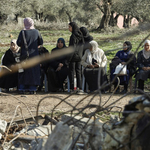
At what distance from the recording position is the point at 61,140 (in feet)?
7.11

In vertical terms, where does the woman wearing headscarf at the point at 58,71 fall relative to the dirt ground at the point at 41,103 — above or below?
above

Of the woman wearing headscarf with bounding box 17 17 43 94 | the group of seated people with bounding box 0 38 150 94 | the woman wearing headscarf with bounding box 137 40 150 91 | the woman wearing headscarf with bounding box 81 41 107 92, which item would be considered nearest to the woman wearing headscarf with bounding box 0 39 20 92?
the group of seated people with bounding box 0 38 150 94

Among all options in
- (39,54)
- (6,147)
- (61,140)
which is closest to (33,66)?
(39,54)

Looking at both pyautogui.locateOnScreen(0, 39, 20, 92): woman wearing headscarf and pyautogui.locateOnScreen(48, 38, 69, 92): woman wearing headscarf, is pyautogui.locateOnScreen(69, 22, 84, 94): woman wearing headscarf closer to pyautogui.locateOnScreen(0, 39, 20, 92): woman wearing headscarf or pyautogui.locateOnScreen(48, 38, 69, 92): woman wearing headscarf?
pyautogui.locateOnScreen(48, 38, 69, 92): woman wearing headscarf

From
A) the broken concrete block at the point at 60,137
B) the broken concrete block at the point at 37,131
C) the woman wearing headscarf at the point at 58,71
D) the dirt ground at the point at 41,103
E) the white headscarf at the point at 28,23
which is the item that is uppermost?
the white headscarf at the point at 28,23

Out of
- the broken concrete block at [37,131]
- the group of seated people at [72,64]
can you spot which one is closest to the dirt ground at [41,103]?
the group of seated people at [72,64]

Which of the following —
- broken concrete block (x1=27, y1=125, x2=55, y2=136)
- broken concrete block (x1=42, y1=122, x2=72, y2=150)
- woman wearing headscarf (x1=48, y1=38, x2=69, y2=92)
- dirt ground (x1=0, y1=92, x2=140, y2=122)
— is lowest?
dirt ground (x1=0, y1=92, x2=140, y2=122)

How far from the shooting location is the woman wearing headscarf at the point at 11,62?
7.66 metres

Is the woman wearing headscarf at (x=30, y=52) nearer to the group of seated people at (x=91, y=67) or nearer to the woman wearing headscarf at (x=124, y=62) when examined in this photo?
the group of seated people at (x=91, y=67)

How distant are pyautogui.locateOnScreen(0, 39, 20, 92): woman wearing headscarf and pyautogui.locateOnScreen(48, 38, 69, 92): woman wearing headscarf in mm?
901

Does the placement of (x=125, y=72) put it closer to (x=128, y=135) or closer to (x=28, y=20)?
(x=28, y=20)

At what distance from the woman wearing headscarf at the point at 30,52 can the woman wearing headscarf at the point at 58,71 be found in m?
0.37

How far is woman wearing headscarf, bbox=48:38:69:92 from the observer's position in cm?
784

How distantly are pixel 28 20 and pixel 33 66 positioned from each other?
1.16 m
